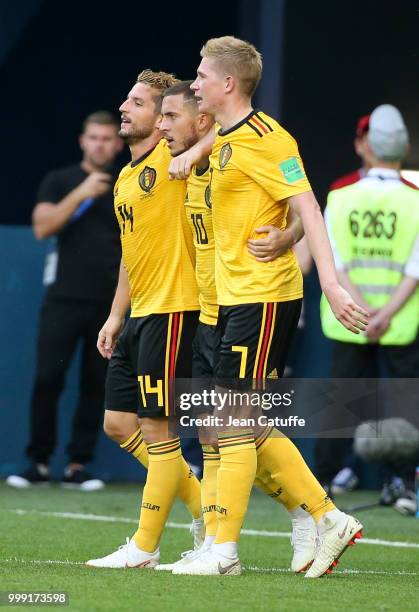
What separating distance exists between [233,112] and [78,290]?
4726mm

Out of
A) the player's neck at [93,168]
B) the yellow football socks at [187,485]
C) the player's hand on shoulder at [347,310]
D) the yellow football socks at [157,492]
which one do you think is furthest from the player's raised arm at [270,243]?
the player's neck at [93,168]

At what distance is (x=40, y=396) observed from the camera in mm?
10273

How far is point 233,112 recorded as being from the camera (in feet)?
19.1

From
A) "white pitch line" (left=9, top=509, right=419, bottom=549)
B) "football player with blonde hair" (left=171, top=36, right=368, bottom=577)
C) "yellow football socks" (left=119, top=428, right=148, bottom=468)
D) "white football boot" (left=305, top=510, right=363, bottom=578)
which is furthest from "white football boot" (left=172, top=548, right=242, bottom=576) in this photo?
"white pitch line" (left=9, top=509, right=419, bottom=549)

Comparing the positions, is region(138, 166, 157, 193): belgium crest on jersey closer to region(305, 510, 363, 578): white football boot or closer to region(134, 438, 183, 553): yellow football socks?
region(134, 438, 183, 553): yellow football socks

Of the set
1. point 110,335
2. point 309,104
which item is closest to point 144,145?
point 110,335

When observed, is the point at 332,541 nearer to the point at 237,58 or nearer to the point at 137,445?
the point at 137,445

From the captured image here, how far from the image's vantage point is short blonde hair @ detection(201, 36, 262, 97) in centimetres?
581

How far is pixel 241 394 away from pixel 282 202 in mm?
747

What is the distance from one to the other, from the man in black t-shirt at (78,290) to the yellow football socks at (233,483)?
4.47 m

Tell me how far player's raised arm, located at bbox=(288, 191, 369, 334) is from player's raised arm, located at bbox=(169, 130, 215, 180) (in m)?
0.43

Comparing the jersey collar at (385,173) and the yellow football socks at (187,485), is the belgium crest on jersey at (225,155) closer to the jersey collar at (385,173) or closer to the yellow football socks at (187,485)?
the yellow football socks at (187,485)

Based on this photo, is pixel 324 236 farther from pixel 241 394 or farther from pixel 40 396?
pixel 40 396

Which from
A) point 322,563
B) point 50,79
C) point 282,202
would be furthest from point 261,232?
point 50,79
